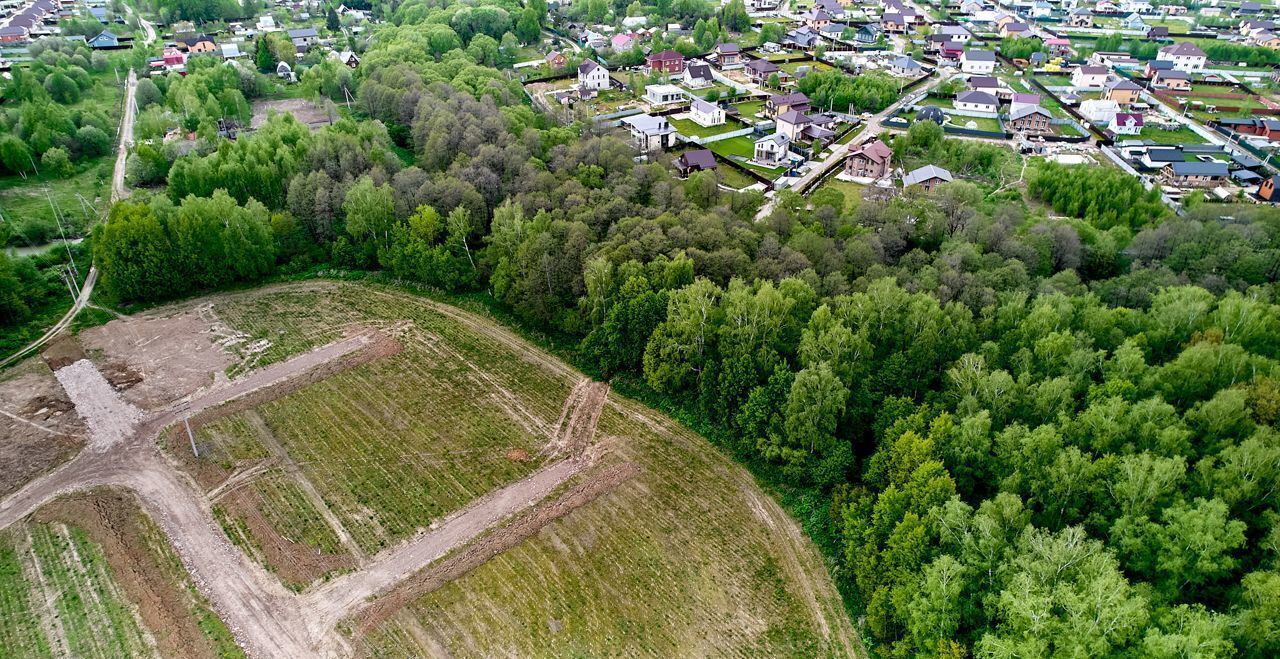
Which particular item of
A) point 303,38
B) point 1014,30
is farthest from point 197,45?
point 1014,30

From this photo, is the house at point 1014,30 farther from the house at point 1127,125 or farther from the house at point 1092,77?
the house at point 1127,125

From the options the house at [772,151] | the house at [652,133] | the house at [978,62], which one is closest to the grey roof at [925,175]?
the house at [772,151]

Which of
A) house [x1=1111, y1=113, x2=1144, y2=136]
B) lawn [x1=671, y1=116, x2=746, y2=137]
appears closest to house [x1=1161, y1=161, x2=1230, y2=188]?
house [x1=1111, y1=113, x2=1144, y2=136]

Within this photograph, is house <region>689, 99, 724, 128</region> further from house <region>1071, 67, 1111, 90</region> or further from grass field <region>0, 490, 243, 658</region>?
grass field <region>0, 490, 243, 658</region>

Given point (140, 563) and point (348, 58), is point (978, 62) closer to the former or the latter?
point (348, 58)

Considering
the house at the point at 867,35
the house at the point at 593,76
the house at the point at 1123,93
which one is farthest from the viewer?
the house at the point at 867,35

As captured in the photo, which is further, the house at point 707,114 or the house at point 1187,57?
the house at point 1187,57
